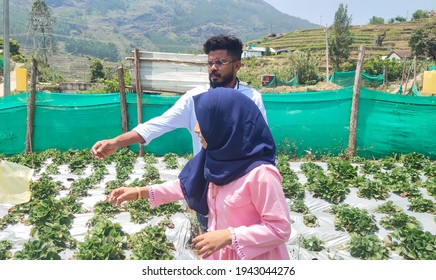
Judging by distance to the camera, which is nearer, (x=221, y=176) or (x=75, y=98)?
(x=221, y=176)

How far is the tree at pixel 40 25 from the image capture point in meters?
56.5

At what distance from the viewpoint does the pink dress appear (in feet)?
5.75

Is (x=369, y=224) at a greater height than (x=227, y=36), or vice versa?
(x=227, y=36)

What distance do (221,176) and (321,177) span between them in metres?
4.75

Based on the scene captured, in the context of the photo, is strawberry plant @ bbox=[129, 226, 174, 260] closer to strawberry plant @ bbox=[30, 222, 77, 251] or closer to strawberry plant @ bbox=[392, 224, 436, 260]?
strawberry plant @ bbox=[30, 222, 77, 251]

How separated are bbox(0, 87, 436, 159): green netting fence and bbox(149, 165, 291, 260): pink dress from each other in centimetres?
679

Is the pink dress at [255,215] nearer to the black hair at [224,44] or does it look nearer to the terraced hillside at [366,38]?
the black hair at [224,44]

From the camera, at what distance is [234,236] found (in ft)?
5.91

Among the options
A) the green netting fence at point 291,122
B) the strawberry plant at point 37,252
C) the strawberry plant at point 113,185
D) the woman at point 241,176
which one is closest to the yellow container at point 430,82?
the green netting fence at point 291,122

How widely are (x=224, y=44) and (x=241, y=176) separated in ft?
3.82

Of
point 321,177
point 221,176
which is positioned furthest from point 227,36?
point 321,177

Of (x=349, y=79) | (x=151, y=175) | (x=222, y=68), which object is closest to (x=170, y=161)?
(x=151, y=175)

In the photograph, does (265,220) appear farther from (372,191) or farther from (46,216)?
(372,191)

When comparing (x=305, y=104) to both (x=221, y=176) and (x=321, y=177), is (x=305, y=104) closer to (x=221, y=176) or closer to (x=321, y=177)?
(x=321, y=177)
